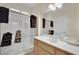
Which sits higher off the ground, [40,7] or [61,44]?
[40,7]

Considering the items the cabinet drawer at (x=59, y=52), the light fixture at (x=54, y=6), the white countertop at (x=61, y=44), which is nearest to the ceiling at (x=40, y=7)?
the light fixture at (x=54, y=6)

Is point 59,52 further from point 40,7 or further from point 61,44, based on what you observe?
point 40,7

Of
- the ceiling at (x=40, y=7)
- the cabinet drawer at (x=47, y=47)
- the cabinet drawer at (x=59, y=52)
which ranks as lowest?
the cabinet drawer at (x=59, y=52)

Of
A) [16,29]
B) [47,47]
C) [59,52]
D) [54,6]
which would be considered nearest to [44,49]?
[47,47]

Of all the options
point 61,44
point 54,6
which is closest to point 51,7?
point 54,6

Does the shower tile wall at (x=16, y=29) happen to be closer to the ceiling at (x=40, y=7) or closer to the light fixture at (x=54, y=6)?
the ceiling at (x=40, y=7)

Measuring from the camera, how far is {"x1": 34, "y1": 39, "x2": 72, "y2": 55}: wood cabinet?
1188 millimetres

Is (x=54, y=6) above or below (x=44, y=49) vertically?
above

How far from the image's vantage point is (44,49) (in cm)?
122

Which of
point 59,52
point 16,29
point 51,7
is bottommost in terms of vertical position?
point 59,52

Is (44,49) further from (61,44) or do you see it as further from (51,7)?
(51,7)

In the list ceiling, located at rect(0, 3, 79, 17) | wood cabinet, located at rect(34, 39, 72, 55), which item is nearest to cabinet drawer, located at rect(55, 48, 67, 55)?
wood cabinet, located at rect(34, 39, 72, 55)

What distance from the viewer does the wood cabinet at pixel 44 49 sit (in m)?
1.19
